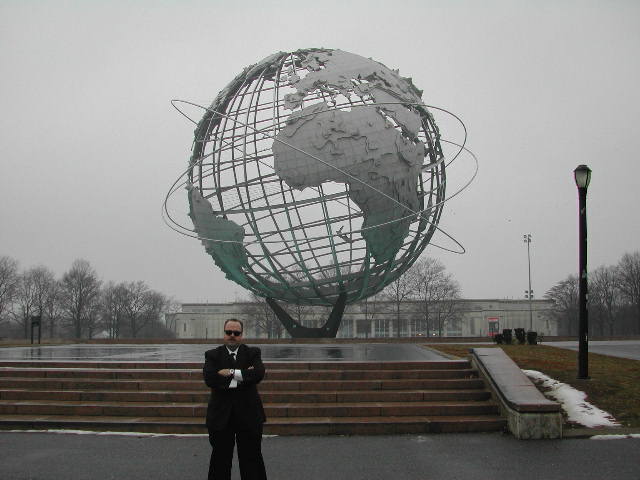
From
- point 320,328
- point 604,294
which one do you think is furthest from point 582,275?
point 604,294

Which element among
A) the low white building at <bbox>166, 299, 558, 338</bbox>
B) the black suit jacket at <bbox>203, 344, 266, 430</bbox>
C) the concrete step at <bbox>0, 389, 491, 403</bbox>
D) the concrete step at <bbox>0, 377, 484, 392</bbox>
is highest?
the black suit jacket at <bbox>203, 344, 266, 430</bbox>

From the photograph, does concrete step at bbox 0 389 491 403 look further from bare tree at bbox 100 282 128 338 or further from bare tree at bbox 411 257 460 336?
bare tree at bbox 100 282 128 338

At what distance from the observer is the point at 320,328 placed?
23.0 meters

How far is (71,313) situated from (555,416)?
60.1 meters

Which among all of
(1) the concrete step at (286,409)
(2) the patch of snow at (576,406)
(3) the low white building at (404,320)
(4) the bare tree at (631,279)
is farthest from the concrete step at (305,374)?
(3) the low white building at (404,320)

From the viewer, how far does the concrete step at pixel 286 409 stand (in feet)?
29.0

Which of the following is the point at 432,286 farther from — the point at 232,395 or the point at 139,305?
the point at 232,395

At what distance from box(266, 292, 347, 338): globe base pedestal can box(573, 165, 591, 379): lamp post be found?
11703 millimetres

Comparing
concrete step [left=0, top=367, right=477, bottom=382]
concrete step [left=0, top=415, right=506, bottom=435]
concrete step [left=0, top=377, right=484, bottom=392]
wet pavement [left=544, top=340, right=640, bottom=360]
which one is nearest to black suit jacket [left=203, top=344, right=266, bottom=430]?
concrete step [left=0, top=415, right=506, bottom=435]

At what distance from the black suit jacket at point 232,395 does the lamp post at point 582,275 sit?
279 inches

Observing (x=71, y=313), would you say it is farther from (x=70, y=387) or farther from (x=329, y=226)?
(x=70, y=387)

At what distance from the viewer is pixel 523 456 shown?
6824mm

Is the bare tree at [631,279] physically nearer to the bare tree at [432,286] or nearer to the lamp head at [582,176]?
the bare tree at [432,286]

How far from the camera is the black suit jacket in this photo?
4738mm
